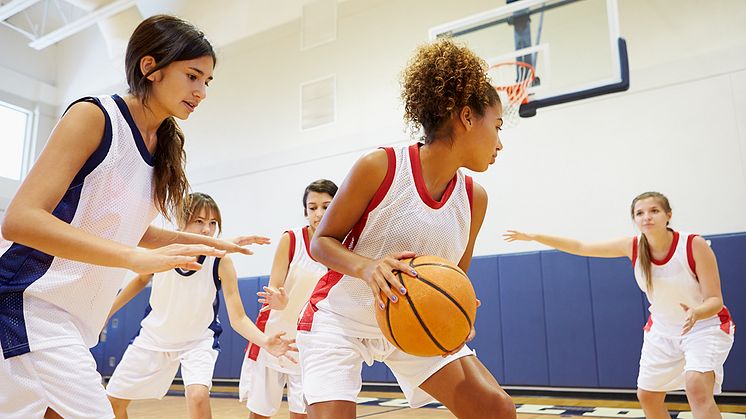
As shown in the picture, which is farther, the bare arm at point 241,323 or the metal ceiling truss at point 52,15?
the metal ceiling truss at point 52,15

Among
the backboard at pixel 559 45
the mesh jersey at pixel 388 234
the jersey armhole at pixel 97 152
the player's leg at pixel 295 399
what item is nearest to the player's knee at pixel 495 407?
the mesh jersey at pixel 388 234

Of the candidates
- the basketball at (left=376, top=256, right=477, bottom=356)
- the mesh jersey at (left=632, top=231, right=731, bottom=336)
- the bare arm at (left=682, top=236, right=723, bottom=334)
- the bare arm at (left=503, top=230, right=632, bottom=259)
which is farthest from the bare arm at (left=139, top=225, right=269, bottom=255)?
the mesh jersey at (left=632, top=231, right=731, bottom=336)

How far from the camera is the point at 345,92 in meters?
8.17

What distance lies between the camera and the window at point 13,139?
34.0ft

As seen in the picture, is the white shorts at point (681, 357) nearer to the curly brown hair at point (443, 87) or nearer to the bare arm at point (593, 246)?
the bare arm at point (593, 246)

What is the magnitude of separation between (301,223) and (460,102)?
21.4ft

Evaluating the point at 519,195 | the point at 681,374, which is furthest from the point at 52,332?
the point at 519,195

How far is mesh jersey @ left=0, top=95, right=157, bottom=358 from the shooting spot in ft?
4.91

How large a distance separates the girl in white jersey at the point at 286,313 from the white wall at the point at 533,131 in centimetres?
354

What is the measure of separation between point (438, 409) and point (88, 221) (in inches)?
167

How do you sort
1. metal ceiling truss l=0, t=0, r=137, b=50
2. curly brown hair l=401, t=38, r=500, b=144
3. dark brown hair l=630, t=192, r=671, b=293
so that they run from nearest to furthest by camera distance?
curly brown hair l=401, t=38, r=500, b=144 < dark brown hair l=630, t=192, r=671, b=293 < metal ceiling truss l=0, t=0, r=137, b=50

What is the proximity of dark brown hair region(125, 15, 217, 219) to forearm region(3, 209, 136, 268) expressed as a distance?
42 centimetres

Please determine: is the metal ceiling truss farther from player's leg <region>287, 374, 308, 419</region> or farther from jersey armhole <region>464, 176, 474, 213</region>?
jersey armhole <region>464, 176, 474, 213</region>

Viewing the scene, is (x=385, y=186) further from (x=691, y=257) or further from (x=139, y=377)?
(x=691, y=257)
